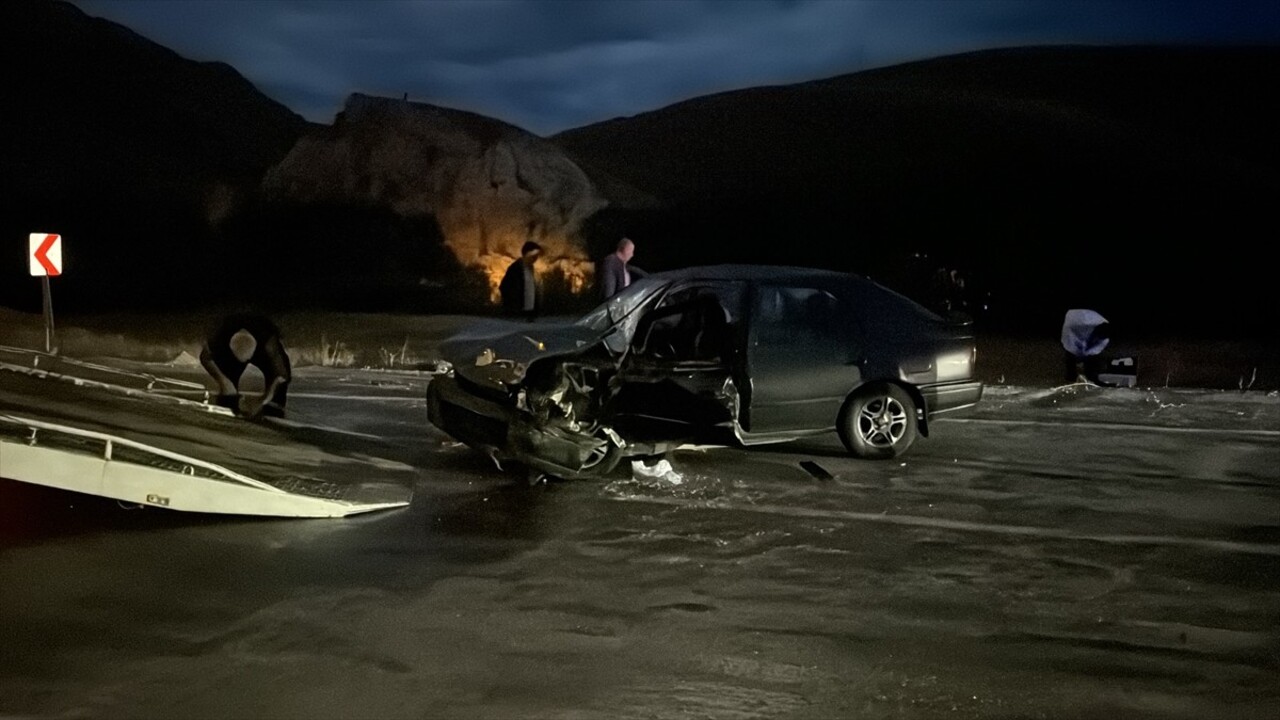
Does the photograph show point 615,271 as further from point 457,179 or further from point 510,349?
point 457,179

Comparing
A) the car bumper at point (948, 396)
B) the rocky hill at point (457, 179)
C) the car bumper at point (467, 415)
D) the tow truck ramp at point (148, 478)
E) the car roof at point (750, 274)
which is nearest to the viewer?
the tow truck ramp at point (148, 478)

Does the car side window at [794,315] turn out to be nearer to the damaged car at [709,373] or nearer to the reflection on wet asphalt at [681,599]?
the damaged car at [709,373]

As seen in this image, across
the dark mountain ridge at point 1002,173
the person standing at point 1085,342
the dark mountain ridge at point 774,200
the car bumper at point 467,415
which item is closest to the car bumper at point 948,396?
the car bumper at point 467,415

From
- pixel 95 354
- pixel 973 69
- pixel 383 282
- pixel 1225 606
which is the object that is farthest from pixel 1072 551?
pixel 973 69

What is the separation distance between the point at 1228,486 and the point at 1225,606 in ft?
10.7

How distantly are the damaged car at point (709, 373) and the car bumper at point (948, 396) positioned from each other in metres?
0.01

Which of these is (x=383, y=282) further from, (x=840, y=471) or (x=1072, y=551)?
(x=1072, y=551)

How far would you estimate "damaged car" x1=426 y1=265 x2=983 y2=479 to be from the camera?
28.6ft

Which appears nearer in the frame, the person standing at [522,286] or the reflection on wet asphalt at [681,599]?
the reflection on wet asphalt at [681,599]

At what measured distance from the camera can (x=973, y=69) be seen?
230 feet

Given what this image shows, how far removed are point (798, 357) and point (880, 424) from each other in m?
1.01

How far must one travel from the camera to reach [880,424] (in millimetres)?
9633

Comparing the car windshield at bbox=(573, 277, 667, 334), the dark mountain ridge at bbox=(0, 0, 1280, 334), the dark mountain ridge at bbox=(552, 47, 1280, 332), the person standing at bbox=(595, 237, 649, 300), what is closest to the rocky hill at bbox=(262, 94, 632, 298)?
the dark mountain ridge at bbox=(0, 0, 1280, 334)

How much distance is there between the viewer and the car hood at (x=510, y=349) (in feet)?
28.9
